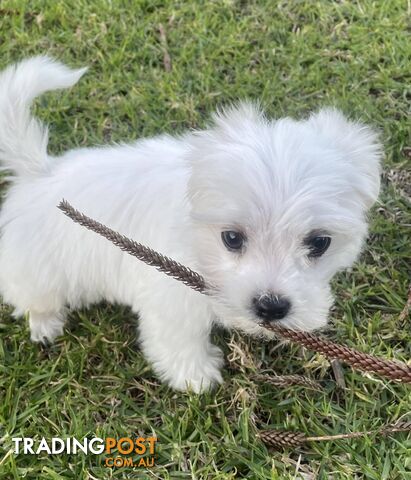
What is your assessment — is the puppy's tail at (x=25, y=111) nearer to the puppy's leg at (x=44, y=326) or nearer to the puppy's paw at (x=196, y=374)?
the puppy's leg at (x=44, y=326)

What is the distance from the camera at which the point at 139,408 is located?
2799mm

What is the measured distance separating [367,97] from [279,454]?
2510 mm

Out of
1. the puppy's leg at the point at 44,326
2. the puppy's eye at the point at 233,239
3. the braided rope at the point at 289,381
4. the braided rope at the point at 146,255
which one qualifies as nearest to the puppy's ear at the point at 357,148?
the puppy's eye at the point at 233,239

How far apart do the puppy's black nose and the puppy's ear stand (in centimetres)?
52

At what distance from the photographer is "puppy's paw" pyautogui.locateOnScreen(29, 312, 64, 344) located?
9.79 feet

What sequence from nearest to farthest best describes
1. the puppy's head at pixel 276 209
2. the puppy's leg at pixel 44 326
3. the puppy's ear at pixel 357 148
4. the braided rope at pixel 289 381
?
the puppy's head at pixel 276 209 < the puppy's ear at pixel 357 148 < the braided rope at pixel 289 381 < the puppy's leg at pixel 44 326

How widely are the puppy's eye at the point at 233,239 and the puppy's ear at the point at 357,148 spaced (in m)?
0.48

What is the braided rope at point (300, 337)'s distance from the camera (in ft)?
5.41

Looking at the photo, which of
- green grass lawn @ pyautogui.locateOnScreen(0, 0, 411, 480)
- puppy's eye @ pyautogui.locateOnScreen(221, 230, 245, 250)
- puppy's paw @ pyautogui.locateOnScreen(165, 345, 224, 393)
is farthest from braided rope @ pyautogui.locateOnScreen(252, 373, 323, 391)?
puppy's eye @ pyautogui.locateOnScreen(221, 230, 245, 250)

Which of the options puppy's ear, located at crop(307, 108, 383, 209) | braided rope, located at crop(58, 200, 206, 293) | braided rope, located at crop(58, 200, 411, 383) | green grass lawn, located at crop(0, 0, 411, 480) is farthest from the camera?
green grass lawn, located at crop(0, 0, 411, 480)

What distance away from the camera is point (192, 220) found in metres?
2.17

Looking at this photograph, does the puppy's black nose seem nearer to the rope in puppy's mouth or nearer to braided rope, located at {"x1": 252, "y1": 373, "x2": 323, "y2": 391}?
the rope in puppy's mouth

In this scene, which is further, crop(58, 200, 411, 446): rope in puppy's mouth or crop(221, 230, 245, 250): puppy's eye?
crop(221, 230, 245, 250): puppy's eye

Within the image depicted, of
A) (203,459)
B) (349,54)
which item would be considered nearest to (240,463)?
(203,459)
